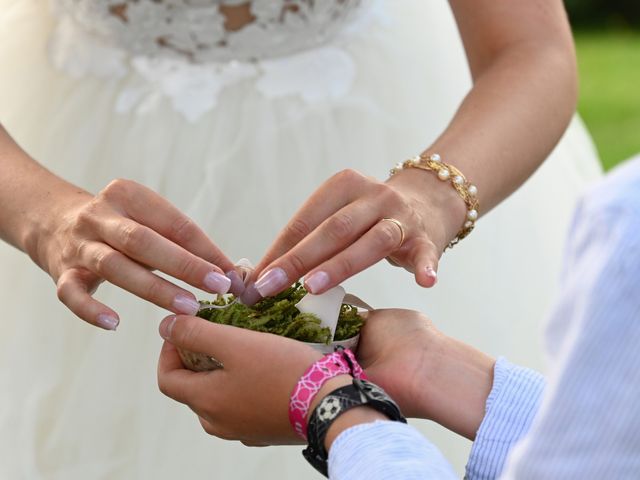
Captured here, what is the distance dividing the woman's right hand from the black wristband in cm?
25

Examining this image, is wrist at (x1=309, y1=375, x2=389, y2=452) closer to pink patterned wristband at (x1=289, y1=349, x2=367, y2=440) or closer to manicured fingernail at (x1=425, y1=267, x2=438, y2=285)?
pink patterned wristband at (x1=289, y1=349, x2=367, y2=440)

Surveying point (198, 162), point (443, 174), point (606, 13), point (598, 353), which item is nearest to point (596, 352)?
point (598, 353)

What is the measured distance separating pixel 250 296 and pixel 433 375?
0.23 m

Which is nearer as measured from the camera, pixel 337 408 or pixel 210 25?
pixel 337 408

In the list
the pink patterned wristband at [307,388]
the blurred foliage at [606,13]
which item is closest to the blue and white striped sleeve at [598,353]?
the pink patterned wristband at [307,388]

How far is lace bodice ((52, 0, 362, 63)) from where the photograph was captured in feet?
5.19

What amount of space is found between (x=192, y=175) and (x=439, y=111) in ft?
1.48

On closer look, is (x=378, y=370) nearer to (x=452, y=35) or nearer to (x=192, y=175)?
(x=192, y=175)

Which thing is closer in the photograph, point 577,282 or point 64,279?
point 577,282

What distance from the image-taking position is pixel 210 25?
1.59 meters

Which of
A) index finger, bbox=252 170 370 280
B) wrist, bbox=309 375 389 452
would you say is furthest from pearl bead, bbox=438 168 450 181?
wrist, bbox=309 375 389 452

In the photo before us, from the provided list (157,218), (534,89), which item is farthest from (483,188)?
(157,218)

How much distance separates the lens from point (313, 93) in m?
1.66

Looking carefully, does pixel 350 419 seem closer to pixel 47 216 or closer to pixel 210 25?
pixel 47 216
